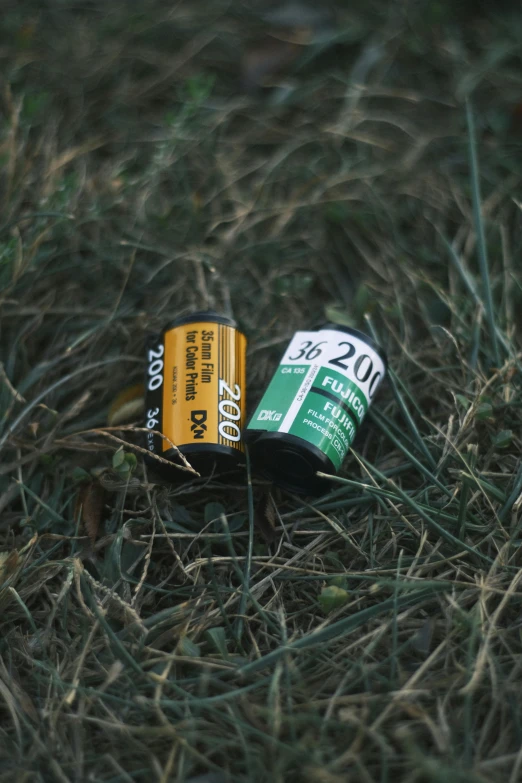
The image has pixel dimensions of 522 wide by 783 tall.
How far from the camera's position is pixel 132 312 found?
2.46 m

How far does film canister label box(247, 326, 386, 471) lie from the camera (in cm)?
193

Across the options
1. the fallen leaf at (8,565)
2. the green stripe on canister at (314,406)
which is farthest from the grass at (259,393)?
the green stripe on canister at (314,406)

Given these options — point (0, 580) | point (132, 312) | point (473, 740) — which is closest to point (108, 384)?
point (132, 312)

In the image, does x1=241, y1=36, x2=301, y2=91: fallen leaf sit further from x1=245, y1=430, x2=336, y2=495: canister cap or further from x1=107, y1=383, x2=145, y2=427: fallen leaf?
x1=245, y1=430, x2=336, y2=495: canister cap

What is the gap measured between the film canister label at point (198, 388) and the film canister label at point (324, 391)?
10 cm

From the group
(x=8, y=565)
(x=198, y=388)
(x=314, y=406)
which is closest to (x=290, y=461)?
(x=314, y=406)

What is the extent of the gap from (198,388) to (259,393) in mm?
337

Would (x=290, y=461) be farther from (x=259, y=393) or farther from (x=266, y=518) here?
(x=259, y=393)

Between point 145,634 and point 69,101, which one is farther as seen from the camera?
point 69,101

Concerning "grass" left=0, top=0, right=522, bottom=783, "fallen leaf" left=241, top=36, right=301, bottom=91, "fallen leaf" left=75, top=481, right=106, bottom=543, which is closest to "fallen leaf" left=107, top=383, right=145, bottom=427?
"grass" left=0, top=0, right=522, bottom=783

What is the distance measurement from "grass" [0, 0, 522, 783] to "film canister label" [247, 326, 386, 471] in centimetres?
16

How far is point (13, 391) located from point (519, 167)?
2127mm

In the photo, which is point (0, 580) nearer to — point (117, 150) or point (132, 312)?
point (132, 312)

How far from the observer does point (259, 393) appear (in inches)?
91.0
